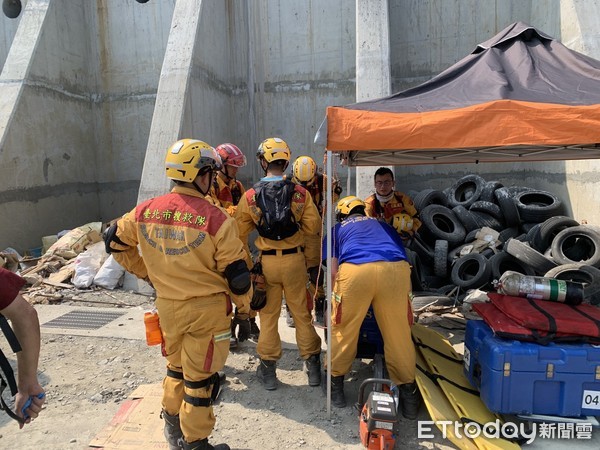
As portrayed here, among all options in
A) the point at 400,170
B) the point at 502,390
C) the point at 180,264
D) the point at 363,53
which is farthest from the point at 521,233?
the point at 180,264

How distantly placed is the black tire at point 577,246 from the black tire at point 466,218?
1515mm

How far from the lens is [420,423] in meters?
3.18

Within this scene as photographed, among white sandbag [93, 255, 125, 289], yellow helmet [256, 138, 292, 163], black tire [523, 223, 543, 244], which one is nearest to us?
yellow helmet [256, 138, 292, 163]

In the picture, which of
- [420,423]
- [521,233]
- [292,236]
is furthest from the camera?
[521,233]

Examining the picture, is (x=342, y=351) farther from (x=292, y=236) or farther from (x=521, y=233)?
(x=521, y=233)

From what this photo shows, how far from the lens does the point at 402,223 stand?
504 centimetres

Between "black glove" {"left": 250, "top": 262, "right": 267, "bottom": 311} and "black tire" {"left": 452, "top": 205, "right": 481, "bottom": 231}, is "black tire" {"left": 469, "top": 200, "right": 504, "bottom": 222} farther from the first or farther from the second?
"black glove" {"left": 250, "top": 262, "right": 267, "bottom": 311}

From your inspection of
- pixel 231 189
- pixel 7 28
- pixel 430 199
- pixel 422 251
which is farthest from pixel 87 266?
pixel 7 28

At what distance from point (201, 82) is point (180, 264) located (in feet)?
21.6

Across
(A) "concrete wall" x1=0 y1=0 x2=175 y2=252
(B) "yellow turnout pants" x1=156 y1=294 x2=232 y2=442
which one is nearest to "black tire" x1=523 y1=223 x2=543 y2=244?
(B) "yellow turnout pants" x1=156 y1=294 x2=232 y2=442

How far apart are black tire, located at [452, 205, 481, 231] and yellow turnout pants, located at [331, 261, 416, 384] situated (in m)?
4.51

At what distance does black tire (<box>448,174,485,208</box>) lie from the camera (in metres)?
7.84

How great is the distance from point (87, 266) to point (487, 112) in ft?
22.0

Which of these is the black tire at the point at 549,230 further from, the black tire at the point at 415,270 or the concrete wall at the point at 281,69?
the concrete wall at the point at 281,69
